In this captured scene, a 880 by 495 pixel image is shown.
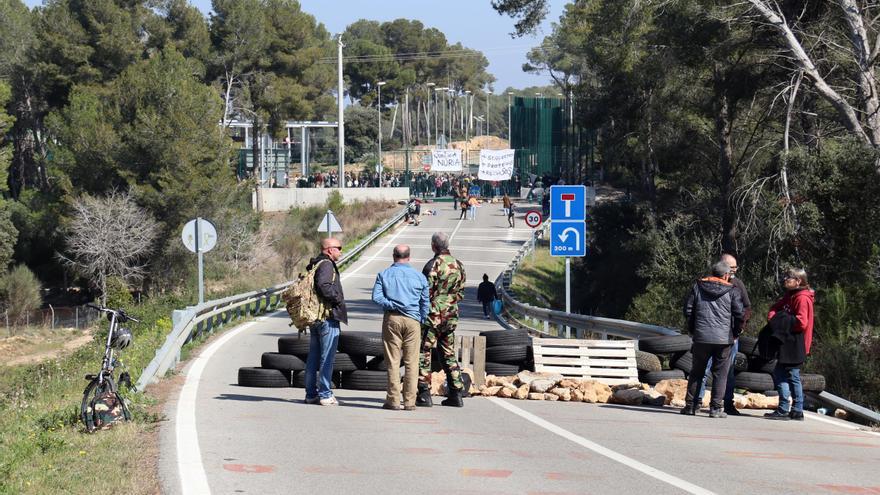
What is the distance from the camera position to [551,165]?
95688 mm

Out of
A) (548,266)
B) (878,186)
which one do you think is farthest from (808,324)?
(548,266)

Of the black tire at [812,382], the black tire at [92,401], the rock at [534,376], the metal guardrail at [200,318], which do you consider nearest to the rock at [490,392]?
the rock at [534,376]

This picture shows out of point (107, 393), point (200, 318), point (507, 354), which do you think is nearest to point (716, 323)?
point (507, 354)

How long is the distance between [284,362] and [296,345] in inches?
10.3

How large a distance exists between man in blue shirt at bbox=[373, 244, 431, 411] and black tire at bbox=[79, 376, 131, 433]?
2.73 m

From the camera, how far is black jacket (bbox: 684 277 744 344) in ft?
40.5

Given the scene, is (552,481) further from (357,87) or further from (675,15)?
(357,87)

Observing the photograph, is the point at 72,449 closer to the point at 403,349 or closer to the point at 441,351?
the point at 403,349

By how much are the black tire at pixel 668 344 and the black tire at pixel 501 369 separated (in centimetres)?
176

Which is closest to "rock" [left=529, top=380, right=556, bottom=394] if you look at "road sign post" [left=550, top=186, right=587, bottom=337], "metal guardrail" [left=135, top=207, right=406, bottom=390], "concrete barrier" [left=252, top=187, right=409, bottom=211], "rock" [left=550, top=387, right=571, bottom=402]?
"rock" [left=550, top=387, right=571, bottom=402]

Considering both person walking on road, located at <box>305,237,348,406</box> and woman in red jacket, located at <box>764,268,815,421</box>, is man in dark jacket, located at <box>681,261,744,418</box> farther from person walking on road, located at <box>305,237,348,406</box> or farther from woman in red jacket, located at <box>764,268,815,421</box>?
person walking on road, located at <box>305,237,348,406</box>

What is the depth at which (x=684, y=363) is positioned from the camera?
15.0 m

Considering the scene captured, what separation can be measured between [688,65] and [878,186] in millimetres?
9757

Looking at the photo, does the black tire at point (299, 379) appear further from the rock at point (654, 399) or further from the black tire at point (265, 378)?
the rock at point (654, 399)
